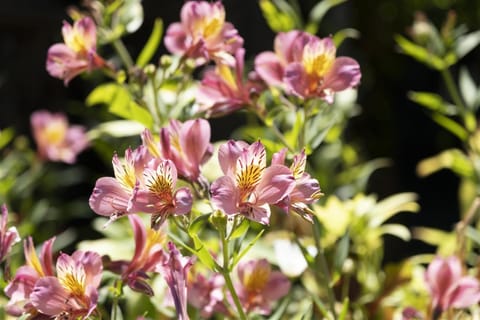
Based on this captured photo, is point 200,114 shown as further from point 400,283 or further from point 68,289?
point 400,283

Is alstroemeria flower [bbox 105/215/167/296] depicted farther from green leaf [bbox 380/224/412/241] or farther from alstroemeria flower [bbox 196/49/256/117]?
green leaf [bbox 380/224/412/241]

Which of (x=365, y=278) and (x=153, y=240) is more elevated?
(x=153, y=240)

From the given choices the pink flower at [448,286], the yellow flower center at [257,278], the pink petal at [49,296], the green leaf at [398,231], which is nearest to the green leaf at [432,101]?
the green leaf at [398,231]

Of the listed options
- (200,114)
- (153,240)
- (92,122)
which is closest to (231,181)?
(153,240)

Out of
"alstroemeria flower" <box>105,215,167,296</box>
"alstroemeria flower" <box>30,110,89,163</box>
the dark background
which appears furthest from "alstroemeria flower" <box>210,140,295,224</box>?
the dark background

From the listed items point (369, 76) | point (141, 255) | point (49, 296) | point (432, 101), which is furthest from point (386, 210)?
point (369, 76)
